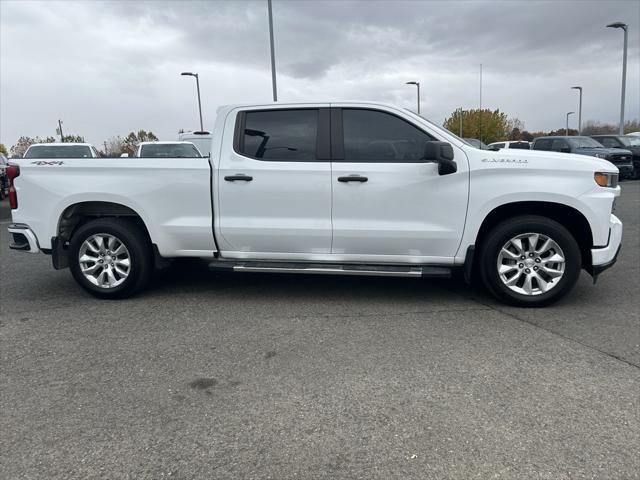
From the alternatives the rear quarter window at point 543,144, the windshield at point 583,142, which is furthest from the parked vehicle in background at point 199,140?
the windshield at point 583,142

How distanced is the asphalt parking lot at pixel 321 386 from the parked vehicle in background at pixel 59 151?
930cm

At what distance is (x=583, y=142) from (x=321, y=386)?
19.9m

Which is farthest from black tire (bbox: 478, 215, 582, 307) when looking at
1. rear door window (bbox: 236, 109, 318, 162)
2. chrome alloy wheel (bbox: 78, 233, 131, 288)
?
chrome alloy wheel (bbox: 78, 233, 131, 288)

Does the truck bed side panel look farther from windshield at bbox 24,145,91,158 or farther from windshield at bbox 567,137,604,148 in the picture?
windshield at bbox 567,137,604,148

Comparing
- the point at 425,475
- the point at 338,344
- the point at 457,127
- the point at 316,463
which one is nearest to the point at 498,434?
the point at 425,475

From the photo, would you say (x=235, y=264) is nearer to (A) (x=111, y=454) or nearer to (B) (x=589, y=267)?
(A) (x=111, y=454)

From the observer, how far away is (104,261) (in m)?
5.36

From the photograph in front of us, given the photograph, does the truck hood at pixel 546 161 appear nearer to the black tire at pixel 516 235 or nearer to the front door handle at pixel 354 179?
the black tire at pixel 516 235

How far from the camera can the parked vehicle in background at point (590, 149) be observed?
19.1 m

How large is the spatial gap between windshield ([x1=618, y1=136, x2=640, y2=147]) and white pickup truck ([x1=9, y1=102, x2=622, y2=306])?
19.5 metres

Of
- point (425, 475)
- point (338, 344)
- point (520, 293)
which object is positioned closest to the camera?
point (425, 475)

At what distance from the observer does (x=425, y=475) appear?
245 centimetres

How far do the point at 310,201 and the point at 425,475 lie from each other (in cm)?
299

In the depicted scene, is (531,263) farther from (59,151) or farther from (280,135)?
(59,151)
